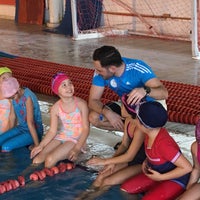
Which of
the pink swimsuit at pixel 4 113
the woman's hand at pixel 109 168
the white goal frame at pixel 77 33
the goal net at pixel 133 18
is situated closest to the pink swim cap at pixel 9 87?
the pink swimsuit at pixel 4 113

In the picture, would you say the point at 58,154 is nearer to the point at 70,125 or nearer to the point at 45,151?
the point at 45,151

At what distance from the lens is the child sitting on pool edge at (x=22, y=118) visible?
15.2ft

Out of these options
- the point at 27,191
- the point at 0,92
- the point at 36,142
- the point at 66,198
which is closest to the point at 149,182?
the point at 66,198

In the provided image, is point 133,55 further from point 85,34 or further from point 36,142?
point 36,142

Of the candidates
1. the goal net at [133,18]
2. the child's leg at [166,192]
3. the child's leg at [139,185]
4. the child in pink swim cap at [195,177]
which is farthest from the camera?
the goal net at [133,18]

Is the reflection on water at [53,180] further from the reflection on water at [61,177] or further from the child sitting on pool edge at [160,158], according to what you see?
the child sitting on pool edge at [160,158]

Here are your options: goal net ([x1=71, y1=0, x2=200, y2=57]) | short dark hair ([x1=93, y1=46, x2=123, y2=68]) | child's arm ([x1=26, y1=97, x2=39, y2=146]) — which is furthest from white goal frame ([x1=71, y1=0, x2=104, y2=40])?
short dark hair ([x1=93, y1=46, x2=123, y2=68])

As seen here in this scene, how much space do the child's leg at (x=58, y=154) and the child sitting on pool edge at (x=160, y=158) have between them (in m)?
1.04

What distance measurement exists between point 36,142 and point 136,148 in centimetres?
132

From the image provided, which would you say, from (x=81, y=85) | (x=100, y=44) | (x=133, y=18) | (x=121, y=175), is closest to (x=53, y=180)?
(x=121, y=175)

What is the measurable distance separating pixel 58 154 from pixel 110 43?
7.11 m

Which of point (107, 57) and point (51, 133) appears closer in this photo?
point (107, 57)

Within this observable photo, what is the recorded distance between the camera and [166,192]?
3.53 metres

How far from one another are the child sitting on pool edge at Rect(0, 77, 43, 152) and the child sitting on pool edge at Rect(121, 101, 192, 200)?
4.92ft
